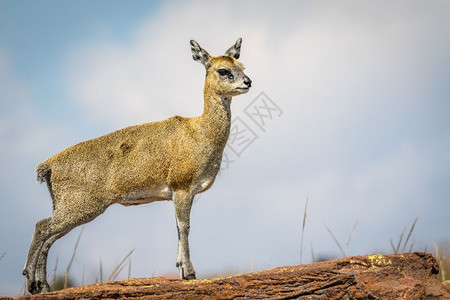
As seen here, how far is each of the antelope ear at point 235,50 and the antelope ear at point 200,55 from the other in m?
0.58

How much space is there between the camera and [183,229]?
880 centimetres

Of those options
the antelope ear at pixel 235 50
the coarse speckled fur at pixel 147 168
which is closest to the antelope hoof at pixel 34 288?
the coarse speckled fur at pixel 147 168

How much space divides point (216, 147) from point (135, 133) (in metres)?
1.57

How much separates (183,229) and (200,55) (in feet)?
10.5

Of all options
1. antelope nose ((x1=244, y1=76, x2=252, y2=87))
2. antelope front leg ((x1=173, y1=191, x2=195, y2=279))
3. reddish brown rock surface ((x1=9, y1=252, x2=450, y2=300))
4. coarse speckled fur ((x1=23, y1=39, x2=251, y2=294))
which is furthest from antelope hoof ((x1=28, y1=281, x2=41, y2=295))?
antelope nose ((x1=244, y1=76, x2=252, y2=87))

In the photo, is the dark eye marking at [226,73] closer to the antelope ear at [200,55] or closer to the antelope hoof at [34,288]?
the antelope ear at [200,55]

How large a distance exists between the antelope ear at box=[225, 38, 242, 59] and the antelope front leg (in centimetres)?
289

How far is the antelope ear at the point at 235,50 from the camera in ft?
33.0

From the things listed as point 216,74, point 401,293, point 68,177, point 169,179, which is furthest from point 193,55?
point 401,293

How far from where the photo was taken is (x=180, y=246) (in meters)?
8.80

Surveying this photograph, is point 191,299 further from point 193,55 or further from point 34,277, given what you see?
point 193,55

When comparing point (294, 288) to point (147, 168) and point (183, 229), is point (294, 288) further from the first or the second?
point (147, 168)

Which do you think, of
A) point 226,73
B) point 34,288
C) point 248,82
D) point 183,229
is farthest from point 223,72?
point 34,288

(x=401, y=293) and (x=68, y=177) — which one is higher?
(x=68, y=177)
